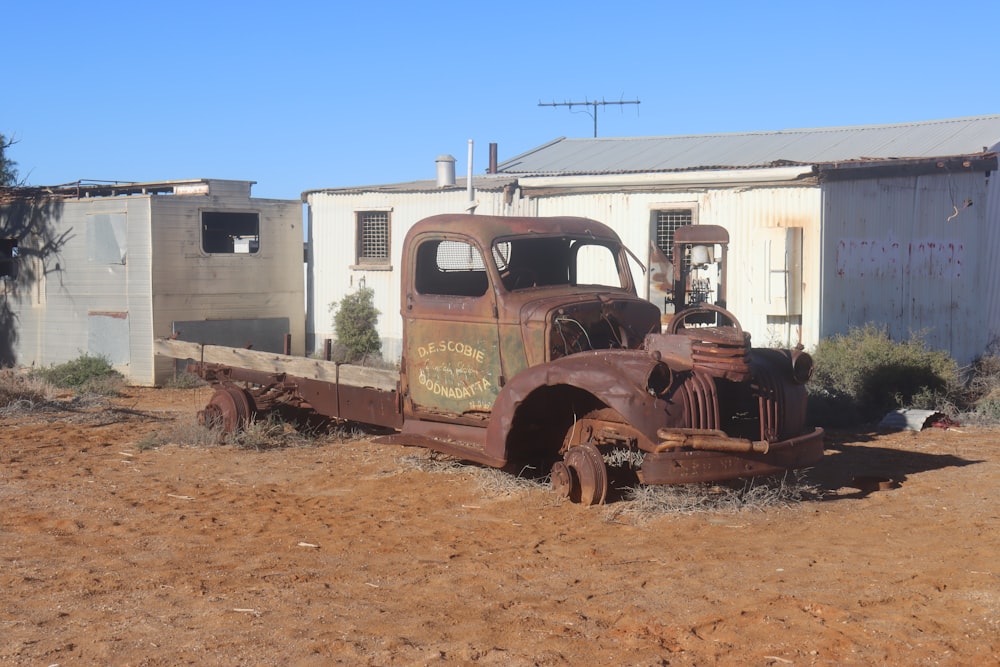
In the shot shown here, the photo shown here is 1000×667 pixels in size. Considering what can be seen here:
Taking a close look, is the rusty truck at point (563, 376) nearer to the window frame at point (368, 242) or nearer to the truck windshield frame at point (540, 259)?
the truck windshield frame at point (540, 259)

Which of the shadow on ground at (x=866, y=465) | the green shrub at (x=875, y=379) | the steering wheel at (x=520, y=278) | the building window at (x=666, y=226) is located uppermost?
the building window at (x=666, y=226)

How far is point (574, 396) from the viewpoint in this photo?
7.61 m

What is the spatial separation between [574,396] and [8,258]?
1446 cm

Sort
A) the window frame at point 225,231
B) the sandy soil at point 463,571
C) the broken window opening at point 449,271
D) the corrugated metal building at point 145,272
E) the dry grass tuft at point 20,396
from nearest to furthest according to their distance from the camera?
the sandy soil at point 463,571 < the broken window opening at point 449,271 < the dry grass tuft at point 20,396 < the corrugated metal building at point 145,272 < the window frame at point 225,231

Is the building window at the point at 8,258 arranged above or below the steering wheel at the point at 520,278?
above

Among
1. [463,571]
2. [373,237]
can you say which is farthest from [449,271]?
[373,237]

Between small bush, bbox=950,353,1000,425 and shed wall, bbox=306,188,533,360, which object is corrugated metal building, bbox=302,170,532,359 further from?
small bush, bbox=950,353,1000,425

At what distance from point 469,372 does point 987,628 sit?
4.26 m

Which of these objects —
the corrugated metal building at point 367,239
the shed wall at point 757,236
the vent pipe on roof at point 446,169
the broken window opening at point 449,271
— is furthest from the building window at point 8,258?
the broken window opening at point 449,271

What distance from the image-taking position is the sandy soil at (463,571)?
14.5 feet

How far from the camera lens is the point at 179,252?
650 inches

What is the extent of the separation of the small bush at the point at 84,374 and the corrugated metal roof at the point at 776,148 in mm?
7538

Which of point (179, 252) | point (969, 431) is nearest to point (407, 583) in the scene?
point (969, 431)

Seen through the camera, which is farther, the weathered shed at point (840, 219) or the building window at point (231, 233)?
the building window at point (231, 233)
